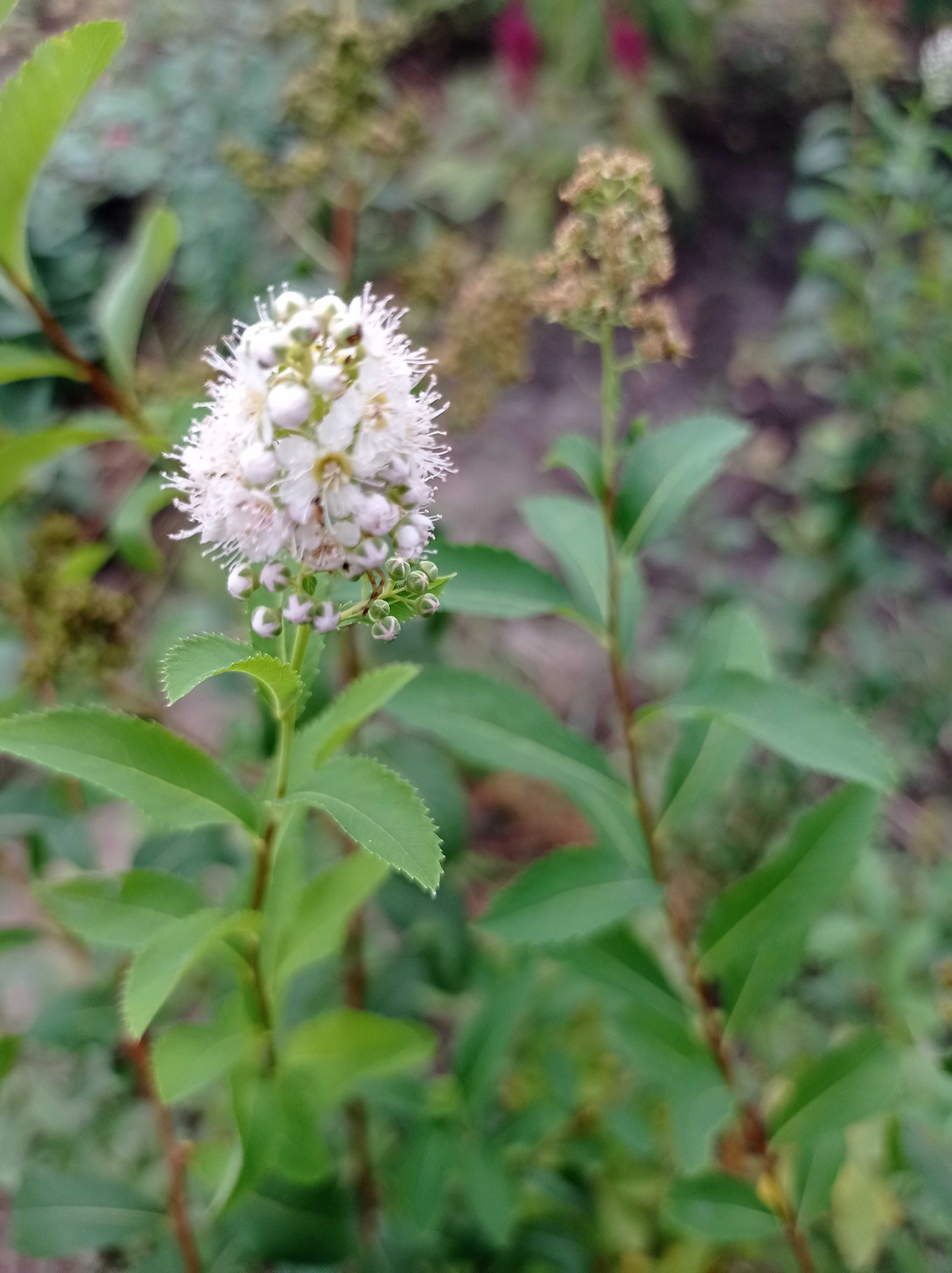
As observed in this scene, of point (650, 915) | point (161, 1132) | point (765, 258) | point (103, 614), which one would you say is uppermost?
point (103, 614)

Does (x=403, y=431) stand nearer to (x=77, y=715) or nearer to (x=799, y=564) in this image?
(x=77, y=715)

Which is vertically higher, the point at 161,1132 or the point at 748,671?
the point at 748,671

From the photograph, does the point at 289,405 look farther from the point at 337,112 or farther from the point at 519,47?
the point at 519,47

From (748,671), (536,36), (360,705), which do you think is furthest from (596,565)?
(536,36)

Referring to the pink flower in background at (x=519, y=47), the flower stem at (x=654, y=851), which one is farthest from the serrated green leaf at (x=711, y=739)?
the pink flower in background at (x=519, y=47)

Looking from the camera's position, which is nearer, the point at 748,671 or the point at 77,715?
the point at 77,715

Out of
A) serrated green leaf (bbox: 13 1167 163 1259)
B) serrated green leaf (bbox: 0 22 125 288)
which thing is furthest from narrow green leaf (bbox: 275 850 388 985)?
serrated green leaf (bbox: 0 22 125 288)

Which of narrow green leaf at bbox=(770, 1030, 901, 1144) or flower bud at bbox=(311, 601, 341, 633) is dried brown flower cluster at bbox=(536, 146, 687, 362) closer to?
flower bud at bbox=(311, 601, 341, 633)
